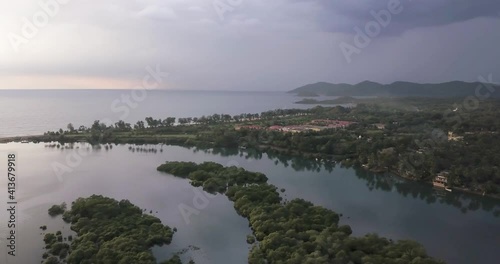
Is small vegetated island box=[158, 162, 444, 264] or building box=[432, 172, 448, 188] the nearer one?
small vegetated island box=[158, 162, 444, 264]

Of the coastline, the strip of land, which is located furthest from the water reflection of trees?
the strip of land

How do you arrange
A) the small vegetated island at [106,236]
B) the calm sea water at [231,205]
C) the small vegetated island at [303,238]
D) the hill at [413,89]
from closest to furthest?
1. the small vegetated island at [303,238]
2. the small vegetated island at [106,236]
3. the calm sea water at [231,205]
4. the hill at [413,89]

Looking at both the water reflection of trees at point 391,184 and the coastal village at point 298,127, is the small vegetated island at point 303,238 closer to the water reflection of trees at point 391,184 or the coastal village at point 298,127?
the water reflection of trees at point 391,184

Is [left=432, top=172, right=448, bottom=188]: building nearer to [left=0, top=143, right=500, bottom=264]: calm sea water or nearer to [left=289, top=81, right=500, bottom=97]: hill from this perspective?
[left=0, top=143, right=500, bottom=264]: calm sea water

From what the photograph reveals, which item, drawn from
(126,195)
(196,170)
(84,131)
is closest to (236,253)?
(126,195)

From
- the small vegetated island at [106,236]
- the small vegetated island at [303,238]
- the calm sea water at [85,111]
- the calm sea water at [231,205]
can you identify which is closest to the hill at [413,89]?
the calm sea water at [85,111]

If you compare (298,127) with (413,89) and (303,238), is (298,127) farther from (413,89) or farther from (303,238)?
(413,89)
